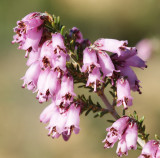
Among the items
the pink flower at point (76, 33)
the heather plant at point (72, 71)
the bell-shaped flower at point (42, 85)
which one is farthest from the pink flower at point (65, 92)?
the pink flower at point (76, 33)

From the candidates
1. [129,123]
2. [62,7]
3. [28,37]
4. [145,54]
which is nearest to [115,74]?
[129,123]

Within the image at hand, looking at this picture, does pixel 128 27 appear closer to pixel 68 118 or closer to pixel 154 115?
pixel 154 115

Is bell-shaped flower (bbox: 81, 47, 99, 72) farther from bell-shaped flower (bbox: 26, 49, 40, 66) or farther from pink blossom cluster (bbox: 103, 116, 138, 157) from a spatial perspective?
pink blossom cluster (bbox: 103, 116, 138, 157)

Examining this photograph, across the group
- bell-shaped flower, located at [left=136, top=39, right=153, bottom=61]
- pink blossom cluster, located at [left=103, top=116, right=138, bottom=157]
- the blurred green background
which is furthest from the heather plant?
bell-shaped flower, located at [left=136, top=39, right=153, bottom=61]

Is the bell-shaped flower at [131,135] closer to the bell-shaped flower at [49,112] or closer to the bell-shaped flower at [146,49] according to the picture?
the bell-shaped flower at [49,112]

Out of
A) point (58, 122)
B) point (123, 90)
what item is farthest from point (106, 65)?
point (58, 122)

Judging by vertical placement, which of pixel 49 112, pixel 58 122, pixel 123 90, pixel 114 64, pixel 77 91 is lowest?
pixel 58 122

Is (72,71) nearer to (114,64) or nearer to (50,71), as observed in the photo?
(50,71)

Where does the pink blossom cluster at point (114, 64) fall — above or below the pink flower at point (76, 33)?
below
